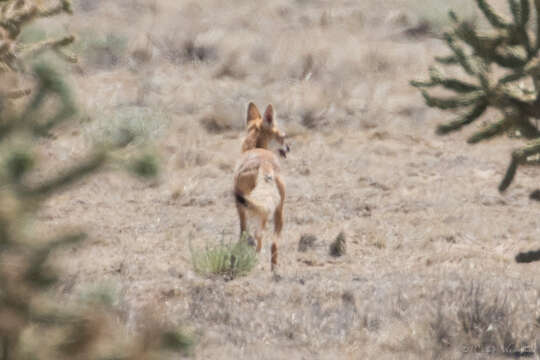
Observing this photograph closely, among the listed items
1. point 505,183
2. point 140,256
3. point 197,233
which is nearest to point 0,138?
point 505,183

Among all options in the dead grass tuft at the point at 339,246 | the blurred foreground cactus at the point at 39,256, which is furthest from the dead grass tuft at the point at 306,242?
the blurred foreground cactus at the point at 39,256

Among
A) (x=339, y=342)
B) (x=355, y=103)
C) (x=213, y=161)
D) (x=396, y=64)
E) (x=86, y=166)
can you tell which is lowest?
(x=339, y=342)

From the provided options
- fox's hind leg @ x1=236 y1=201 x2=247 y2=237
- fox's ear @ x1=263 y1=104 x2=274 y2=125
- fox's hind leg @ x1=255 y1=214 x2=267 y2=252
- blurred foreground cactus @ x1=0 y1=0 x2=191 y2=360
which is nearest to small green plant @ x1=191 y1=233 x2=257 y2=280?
fox's hind leg @ x1=255 y1=214 x2=267 y2=252

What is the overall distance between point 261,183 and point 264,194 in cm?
12

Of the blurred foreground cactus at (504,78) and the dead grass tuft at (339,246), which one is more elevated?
the blurred foreground cactus at (504,78)

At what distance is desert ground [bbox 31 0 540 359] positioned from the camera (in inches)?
238

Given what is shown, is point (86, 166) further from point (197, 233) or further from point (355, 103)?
point (355, 103)

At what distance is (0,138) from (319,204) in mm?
10793

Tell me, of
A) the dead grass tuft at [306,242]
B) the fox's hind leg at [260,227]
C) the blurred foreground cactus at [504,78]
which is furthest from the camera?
the dead grass tuft at [306,242]

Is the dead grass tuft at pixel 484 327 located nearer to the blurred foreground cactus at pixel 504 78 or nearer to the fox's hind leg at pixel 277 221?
the blurred foreground cactus at pixel 504 78

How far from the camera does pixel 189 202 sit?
13578mm

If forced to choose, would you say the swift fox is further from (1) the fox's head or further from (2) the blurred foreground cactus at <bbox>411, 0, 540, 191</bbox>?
(2) the blurred foreground cactus at <bbox>411, 0, 540, 191</bbox>

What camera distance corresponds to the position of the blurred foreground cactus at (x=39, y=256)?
2.17 metres

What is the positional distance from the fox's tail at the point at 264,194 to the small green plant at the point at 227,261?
17.9 inches
